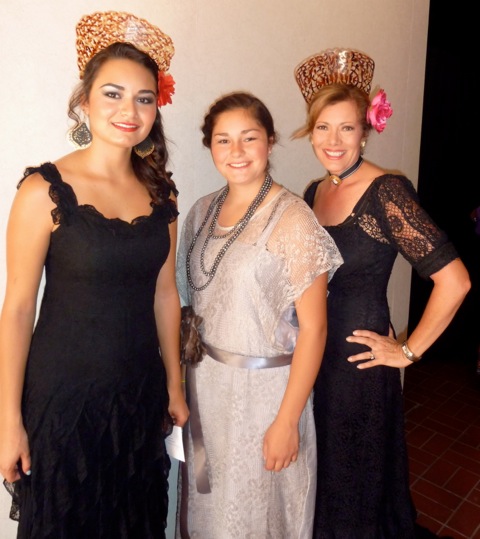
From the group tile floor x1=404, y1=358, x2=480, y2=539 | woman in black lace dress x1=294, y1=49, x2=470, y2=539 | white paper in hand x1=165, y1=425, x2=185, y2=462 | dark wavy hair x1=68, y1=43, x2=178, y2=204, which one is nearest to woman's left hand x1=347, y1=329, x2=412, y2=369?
woman in black lace dress x1=294, y1=49, x2=470, y2=539

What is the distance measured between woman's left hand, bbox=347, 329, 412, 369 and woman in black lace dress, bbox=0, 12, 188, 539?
2.08 ft

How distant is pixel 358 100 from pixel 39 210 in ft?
3.43

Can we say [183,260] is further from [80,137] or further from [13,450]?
[13,450]

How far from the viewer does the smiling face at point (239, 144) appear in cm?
145

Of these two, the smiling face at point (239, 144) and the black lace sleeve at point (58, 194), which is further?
the smiling face at point (239, 144)

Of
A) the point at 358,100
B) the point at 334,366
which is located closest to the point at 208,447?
the point at 334,366

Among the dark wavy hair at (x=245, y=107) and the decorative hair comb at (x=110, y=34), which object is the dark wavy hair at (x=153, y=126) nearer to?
the decorative hair comb at (x=110, y=34)

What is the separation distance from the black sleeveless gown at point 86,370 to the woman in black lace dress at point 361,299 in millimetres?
606

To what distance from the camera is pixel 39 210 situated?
1.17 metres

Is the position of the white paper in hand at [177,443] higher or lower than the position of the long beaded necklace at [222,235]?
lower

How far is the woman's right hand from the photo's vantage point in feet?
4.08

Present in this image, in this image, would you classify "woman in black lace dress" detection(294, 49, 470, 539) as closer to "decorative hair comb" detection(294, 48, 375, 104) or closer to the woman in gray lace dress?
"decorative hair comb" detection(294, 48, 375, 104)

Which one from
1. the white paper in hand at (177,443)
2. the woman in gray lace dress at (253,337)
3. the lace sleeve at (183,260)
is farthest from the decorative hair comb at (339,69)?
the white paper in hand at (177,443)

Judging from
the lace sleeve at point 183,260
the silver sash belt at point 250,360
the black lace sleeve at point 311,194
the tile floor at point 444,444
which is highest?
the black lace sleeve at point 311,194
